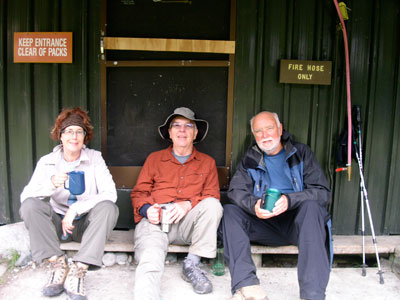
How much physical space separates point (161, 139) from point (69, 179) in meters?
1.23

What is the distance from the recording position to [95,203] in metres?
2.79

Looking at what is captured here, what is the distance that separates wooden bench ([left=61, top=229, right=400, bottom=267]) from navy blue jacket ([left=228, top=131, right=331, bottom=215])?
20.4 inches

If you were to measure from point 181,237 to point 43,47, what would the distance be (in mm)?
2267

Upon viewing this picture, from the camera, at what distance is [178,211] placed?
9.25 feet

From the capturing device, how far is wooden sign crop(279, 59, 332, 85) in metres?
3.34

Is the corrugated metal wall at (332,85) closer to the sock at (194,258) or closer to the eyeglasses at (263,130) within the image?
the eyeglasses at (263,130)

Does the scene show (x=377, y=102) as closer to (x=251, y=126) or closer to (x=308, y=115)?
(x=308, y=115)

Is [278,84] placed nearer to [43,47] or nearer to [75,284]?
[43,47]

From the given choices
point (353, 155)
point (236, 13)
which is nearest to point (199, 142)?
point (236, 13)

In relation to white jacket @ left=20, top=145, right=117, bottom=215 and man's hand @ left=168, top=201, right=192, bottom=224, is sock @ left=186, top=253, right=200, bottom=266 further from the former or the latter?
white jacket @ left=20, top=145, right=117, bottom=215

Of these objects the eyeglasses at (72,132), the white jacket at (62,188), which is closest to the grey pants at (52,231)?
the white jacket at (62,188)

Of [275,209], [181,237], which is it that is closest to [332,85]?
[275,209]

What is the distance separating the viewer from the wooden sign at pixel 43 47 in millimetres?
3314

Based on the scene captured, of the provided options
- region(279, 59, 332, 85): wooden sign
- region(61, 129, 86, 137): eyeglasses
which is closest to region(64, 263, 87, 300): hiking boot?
region(61, 129, 86, 137): eyeglasses
